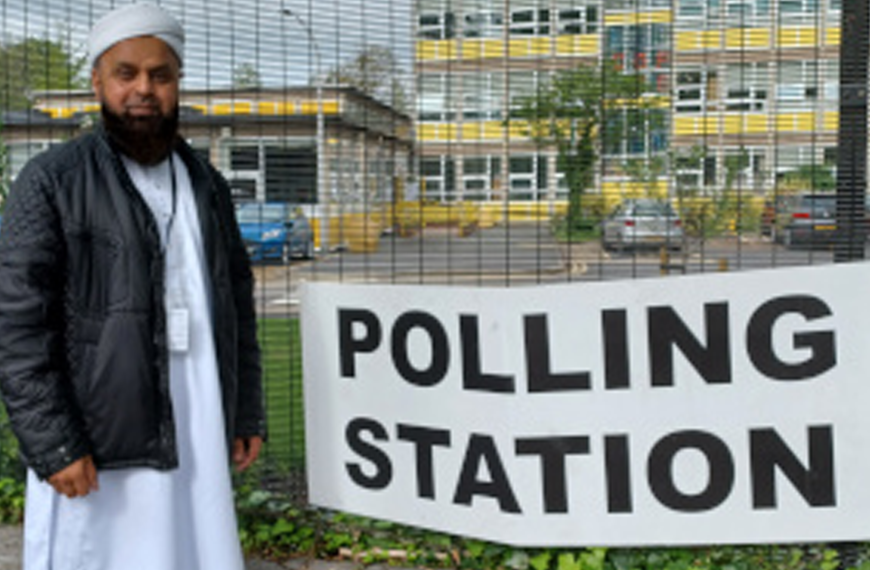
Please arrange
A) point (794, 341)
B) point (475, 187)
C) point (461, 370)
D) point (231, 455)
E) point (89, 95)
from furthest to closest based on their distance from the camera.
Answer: point (89, 95), point (475, 187), point (461, 370), point (794, 341), point (231, 455)

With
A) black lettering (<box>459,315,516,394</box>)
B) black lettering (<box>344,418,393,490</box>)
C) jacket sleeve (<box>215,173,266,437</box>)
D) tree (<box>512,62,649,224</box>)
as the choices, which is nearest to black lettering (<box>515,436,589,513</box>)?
black lettering (<box>459,315,516,394</box>)

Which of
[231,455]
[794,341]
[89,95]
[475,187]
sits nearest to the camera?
[231,455]

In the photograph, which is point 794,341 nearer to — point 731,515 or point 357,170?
point 731,515

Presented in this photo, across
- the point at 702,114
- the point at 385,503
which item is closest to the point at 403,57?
the point at 702,114

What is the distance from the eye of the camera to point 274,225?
3.93m

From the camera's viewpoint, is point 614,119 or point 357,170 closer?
point 614,119

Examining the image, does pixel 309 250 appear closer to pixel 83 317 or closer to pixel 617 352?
pixel 617 352

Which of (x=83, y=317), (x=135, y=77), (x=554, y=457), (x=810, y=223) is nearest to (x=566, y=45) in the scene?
(x=810, y=223)

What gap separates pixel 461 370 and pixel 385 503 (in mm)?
652

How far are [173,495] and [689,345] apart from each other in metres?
1.90

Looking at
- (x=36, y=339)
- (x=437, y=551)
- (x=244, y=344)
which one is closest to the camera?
(x=36, y=339)

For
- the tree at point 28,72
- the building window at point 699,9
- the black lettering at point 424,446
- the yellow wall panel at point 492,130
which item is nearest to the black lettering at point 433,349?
the black lettering at point 424,446

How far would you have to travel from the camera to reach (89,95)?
13.4ft

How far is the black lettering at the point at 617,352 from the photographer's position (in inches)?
131
